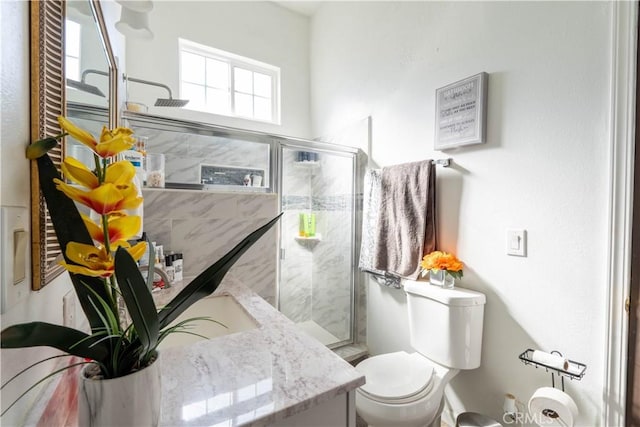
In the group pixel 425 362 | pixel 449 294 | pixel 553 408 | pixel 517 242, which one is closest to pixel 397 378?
pixel 425 362

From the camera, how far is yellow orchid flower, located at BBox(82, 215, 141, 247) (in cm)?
39

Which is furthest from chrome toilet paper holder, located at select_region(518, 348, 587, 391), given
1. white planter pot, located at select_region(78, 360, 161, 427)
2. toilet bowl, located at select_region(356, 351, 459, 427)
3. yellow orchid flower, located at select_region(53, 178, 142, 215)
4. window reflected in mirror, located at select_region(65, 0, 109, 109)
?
window reflected in mirror, located at select_region(65, 0, 109, 109)

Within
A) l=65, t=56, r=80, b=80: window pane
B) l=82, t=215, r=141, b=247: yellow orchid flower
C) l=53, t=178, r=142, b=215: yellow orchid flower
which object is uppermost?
l=65, t=56, r=80, b=80: window pane

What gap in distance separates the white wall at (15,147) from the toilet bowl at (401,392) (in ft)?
3.48

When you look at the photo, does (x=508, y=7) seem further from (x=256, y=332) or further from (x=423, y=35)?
(x=256, y=332)

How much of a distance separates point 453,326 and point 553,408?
41cm

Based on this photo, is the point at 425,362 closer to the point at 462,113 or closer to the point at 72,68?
the point at 462,113

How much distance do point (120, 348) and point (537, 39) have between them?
1.72m

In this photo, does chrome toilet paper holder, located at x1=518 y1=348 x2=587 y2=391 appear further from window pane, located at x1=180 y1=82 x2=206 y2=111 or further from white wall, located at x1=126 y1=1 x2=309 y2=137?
window pane, located at x1=180 y1=82 x2=206 y2=111

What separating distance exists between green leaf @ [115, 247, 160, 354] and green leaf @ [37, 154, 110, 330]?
109mm

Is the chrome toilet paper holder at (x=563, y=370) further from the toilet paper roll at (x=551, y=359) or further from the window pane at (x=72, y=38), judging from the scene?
the window pane at (x=72, y=38)

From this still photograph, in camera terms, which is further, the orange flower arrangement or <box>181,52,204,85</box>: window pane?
<box>181,52,204,85</box>: window pane

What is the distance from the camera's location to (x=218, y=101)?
2.44 meters

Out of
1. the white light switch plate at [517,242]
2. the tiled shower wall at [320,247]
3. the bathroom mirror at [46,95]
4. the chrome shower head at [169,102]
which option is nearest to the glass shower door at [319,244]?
the tiled shower wall at [320,247]
